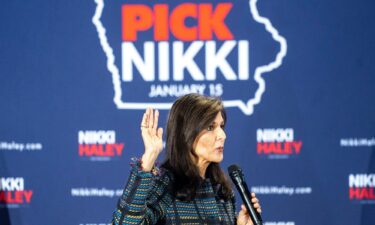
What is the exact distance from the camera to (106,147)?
10.4ft

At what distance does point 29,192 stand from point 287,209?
1.54 metres

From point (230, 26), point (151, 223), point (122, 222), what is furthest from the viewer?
point (230, 26)

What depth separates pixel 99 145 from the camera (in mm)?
3172

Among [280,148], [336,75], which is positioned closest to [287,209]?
[280,148]

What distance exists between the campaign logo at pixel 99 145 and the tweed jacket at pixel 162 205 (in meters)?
1.33

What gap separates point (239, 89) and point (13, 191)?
58.1 inches

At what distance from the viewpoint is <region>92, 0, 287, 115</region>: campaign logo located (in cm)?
314

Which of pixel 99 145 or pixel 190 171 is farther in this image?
pixel 99 145

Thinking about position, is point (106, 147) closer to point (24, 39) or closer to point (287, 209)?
point (24, 39)

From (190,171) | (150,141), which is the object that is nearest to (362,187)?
(190,171)

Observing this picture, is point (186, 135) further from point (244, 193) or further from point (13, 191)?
point (13, 191)

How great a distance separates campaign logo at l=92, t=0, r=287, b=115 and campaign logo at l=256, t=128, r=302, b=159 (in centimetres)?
17

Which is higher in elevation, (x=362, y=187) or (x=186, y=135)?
(x=186, y=135)

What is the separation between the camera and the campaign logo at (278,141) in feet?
10.3
